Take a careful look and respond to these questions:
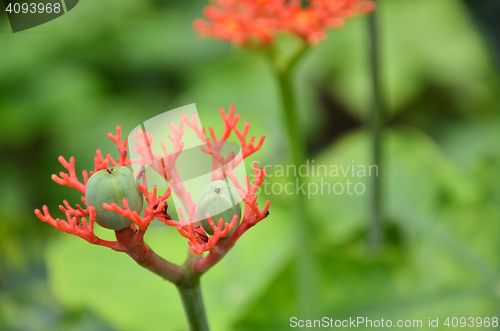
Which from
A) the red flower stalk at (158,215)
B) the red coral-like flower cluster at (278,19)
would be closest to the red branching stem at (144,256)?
the red flower stalk at (158,215)

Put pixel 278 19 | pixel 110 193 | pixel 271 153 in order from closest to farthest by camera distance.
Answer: pixel 110 193 < pixel 278 19 < pixel 271 153

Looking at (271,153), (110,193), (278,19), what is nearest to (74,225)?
(110,193)

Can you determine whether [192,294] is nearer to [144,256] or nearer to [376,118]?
[144,256]

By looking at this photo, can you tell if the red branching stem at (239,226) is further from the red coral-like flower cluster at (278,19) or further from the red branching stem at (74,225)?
the red coral-like flower cluster at (278,19)

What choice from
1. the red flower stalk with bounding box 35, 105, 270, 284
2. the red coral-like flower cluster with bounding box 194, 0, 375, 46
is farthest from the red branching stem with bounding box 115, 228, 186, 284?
the red coral-like flower cluster with bounding box 194, 0, 375, 46

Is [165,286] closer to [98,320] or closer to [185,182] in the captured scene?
[98,320]

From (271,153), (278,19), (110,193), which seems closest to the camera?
(110,193)

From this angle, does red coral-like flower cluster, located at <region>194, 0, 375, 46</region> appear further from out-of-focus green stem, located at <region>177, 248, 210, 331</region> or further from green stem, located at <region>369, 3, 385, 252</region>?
out-of-focus green stem, located at <region>177, 248, 210, 331</region>
